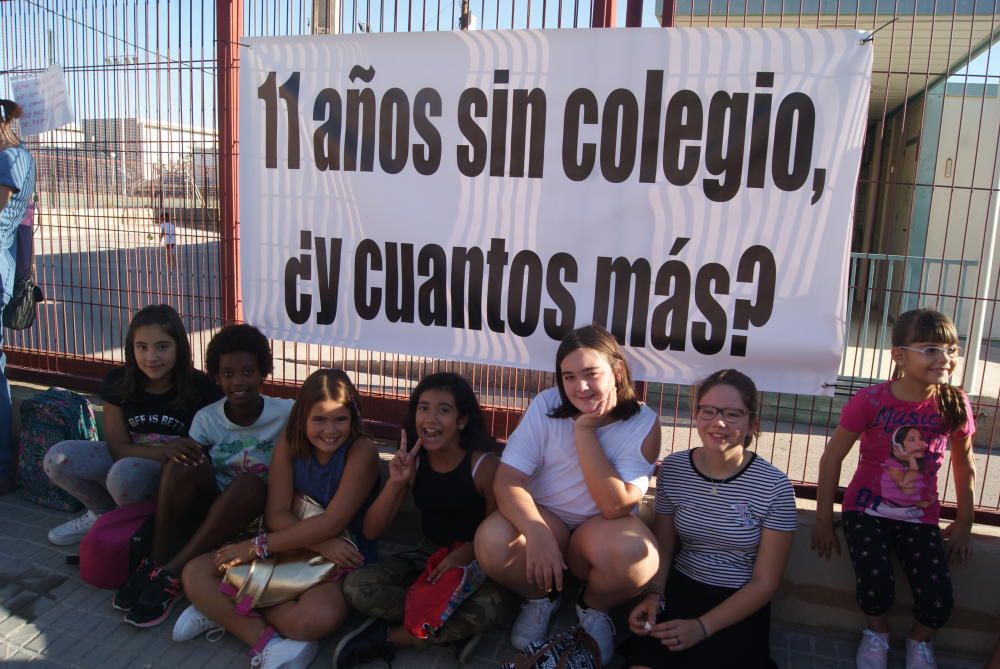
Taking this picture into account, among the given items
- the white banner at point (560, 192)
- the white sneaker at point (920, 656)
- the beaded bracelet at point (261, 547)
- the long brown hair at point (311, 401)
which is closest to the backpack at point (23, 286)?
the white banner at point (560, 192)

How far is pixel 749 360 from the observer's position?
10.1 feet

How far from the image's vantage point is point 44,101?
4613 mm

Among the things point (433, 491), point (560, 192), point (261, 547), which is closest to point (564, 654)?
point (433, 491)

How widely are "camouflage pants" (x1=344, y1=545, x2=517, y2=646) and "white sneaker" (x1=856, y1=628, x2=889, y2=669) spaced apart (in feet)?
4.15

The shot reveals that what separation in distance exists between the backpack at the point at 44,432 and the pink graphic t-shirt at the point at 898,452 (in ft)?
12.0

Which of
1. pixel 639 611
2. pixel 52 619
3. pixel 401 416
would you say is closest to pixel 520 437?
pixel 639 611

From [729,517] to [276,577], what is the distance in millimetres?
1641

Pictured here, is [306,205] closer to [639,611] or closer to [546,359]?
[546,359]

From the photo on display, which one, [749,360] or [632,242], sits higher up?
[632,242]

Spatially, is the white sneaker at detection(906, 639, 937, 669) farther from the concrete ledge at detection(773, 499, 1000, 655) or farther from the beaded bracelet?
the beaded bracelet

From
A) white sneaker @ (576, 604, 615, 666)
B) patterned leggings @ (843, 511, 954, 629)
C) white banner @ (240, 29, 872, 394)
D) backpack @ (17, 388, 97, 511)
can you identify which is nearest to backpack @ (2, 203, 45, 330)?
backpack @ (17, 388, 97, 511)

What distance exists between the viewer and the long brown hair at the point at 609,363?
2.69 meters

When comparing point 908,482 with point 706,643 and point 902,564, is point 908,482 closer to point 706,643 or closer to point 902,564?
point 902,564

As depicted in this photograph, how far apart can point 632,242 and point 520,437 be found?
3.19 ft
